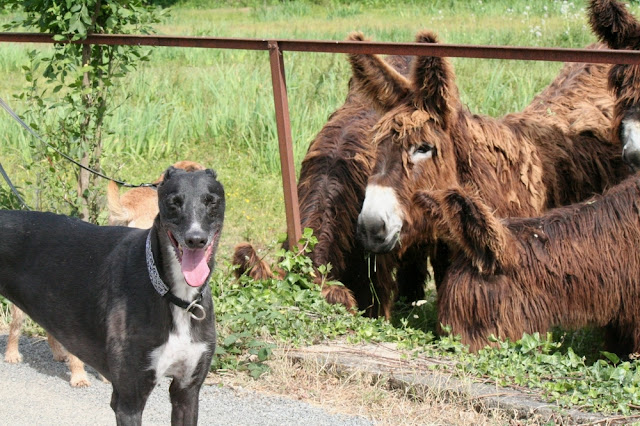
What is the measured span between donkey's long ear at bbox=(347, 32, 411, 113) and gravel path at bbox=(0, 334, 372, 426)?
6.70ft

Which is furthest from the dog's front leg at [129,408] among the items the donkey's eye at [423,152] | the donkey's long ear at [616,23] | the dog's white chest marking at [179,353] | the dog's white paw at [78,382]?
the donkey's long ear at [616,23]

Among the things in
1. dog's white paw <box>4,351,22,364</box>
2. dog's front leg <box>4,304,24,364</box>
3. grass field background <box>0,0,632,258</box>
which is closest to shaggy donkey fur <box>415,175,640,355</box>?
dog's front leg <box>4,304,24,364</box>

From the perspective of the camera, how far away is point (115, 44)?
602 centimetres

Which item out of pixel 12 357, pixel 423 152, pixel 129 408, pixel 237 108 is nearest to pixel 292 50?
pixel 423 152

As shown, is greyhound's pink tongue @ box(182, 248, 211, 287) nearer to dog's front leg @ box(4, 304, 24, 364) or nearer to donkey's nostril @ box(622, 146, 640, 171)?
dog's front leg @ box(4, 304, 24, 364)

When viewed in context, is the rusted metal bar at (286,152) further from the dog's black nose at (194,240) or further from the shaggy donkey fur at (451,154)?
the dog's black nose at (194,240)

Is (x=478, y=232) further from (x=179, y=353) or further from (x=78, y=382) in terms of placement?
(x=78, y=382)

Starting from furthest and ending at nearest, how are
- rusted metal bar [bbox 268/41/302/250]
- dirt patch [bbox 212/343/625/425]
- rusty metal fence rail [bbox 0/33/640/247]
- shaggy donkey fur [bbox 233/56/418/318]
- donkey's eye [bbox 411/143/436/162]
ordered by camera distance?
shaggy donkey fur [bbox 233/56/418/318]
rusted metal bar [bbox 268/41/302/250]
donkey's eye [bbox 411/143/436/162]
rusty metal fence rail [bbox 0/33/640/247]
dirt patch [bbox 212/343/625/425]

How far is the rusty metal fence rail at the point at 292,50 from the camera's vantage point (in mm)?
4688

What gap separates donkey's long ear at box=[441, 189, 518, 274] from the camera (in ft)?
15.9

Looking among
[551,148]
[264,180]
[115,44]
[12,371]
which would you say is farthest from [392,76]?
[264,180]

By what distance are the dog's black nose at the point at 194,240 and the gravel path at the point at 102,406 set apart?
1.43 meters

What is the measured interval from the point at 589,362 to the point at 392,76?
85.1 inches

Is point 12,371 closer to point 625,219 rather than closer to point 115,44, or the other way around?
point 115,44
